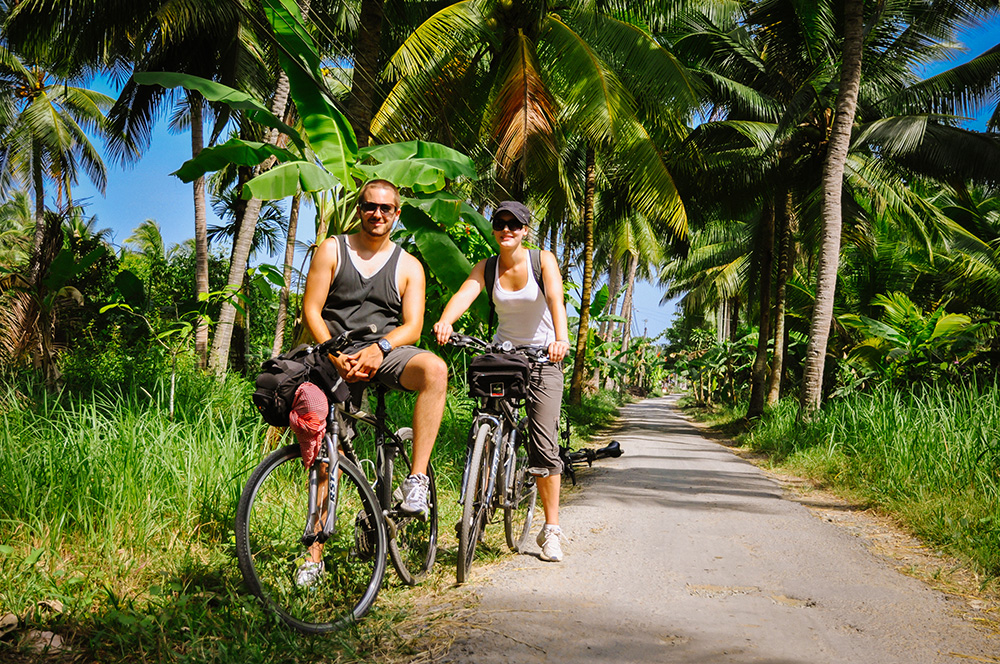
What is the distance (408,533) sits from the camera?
367 cm

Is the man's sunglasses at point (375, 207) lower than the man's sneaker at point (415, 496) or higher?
higher

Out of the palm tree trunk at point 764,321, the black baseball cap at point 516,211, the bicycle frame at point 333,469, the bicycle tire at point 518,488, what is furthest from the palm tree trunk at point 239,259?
the palm tree trunk at point 764,321

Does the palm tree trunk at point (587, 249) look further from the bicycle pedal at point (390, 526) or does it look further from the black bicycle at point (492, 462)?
the bicycle pedal at point (390, 526)

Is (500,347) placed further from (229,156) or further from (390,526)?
(229,156)

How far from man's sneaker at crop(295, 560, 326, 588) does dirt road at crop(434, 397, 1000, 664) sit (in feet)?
2.21

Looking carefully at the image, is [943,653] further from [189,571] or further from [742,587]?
[189,571]

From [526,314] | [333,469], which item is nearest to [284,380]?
[333,469]

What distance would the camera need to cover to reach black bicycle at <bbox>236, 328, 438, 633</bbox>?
9.02ft

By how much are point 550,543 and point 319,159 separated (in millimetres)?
3243

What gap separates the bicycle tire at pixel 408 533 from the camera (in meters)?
3.20

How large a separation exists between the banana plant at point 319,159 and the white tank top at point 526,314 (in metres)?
1.28

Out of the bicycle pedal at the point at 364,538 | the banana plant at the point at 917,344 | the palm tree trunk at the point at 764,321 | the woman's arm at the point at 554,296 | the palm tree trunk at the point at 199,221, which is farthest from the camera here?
the palm tree trunk at the point at 764,321

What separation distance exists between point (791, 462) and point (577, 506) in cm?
422

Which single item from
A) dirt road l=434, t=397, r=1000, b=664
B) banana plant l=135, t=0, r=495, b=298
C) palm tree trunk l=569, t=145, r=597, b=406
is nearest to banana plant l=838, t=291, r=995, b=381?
dirt road l=434, t=397, r=1000, b=664
